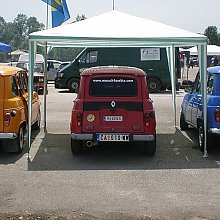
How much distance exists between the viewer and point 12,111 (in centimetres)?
804

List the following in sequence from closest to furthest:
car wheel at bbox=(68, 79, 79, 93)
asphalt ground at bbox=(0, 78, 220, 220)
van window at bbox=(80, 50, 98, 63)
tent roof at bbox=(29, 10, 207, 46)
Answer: asphalt ground at bbox=(0, 78, 220, 220) → tent roof at bbox=(29, 10, 207, 46) → van window at bbox=(80, 50, 98, 63) → car wheel at bbox=(68, 79, 79, 93)

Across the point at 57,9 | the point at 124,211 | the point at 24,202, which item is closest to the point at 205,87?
the point at 124,211

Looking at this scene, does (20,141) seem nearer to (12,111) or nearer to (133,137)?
(12,111)

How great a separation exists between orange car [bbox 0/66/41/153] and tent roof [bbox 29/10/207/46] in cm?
104

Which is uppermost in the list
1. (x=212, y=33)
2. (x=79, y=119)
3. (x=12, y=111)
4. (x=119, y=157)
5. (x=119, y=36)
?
(x=212, y=33)

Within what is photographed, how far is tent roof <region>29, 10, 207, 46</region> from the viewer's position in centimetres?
793

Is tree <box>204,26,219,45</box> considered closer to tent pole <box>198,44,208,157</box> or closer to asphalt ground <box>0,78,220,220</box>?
asphalt ground <box>0,78,220,220</box>

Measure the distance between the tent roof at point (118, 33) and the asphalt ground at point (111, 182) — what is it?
226 cm

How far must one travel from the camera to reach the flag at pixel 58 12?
1538cm

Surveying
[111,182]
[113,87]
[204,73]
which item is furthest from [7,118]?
[204,73]

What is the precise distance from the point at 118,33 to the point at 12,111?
8.16 ft

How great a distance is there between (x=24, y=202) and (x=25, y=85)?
15.4 ft

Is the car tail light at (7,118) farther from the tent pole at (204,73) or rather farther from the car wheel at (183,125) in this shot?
the car wheel at (183,125)

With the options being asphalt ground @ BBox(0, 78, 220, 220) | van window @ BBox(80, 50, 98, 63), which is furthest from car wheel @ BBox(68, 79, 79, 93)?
asphalt ground @ BBox(0, 78, 220, 220)
